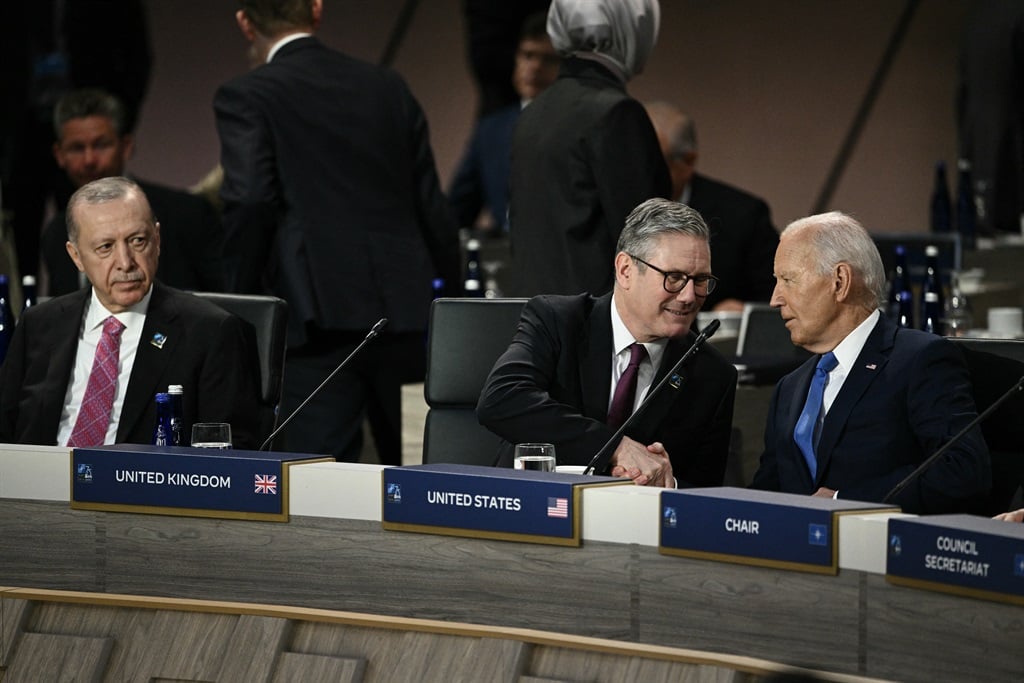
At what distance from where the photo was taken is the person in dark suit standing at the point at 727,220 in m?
4.87

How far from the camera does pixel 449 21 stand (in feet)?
28.3

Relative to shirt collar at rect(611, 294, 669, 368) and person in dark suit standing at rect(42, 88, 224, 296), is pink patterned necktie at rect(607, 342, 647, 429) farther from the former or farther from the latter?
person in dark suit standing at rect(42, 88, 224, 296)

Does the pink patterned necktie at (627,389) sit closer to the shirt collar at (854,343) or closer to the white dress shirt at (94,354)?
the shirt collar at (854,343)

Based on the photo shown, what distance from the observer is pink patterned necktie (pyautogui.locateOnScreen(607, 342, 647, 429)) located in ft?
10.1

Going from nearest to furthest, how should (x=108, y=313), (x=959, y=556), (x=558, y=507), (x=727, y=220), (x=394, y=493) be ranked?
1. (x=959, y=556)
2. (x=558, y=507)
3. (x=394, y=493)
4. (x=108, y=313)
5. (x=727, y=220)

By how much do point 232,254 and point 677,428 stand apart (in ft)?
4.27

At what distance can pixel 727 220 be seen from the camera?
4.86m

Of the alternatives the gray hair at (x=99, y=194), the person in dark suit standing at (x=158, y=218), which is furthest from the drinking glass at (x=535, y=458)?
the person in dark suit standing at (x=158, y=218)

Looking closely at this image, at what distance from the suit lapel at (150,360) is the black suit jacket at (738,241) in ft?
6.40

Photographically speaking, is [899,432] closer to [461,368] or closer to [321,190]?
[461,368]

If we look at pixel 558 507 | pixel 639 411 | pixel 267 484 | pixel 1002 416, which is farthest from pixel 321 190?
pixel 558 507

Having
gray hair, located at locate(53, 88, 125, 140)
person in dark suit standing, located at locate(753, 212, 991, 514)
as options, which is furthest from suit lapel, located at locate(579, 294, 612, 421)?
gray hair, located at locate(53, 88, 125, 140)

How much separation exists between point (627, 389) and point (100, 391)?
3.32ft

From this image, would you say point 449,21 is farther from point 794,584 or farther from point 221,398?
point 794,584
